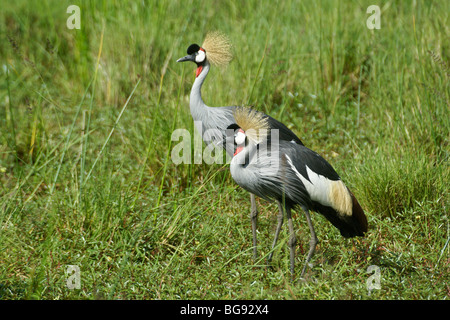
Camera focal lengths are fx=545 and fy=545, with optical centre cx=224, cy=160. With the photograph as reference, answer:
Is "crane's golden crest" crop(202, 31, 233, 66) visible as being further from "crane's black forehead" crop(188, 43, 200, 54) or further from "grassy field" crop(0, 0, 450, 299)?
"grassy field" crop(0, 0, 450, 299)

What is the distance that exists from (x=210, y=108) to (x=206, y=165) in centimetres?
44

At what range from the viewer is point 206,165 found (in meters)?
3.63

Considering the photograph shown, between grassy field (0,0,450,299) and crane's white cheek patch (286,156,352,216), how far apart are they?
1.02 feet

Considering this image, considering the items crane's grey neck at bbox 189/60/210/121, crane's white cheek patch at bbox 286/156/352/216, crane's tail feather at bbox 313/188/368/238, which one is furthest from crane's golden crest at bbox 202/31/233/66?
crane's tail feather at bbox 313/188/368/238

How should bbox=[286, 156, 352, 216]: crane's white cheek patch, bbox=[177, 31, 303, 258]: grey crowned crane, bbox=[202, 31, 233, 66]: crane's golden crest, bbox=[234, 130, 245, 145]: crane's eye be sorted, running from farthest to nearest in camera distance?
bbox=[202, 31, 233, 66]: crane's golden crest, bbox=[177, 31, 303, 258]: grey crowned crane, bbox=[286, 156, 352, 216]: crane's white cheek patch, bbox=[234, 130, 245, 145]: crane's eye

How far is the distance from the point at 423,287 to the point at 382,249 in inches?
16.6

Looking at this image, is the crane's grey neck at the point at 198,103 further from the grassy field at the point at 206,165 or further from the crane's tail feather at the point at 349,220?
the crane's tail feather at the point at 349,220

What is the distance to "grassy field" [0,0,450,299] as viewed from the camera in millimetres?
2793

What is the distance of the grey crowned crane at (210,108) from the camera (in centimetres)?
332

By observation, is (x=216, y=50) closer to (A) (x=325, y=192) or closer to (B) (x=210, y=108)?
(B) (x=210, y=108)

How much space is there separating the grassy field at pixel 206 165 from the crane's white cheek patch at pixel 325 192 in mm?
309

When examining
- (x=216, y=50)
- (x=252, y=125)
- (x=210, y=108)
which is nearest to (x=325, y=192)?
(x=252, y=125)
